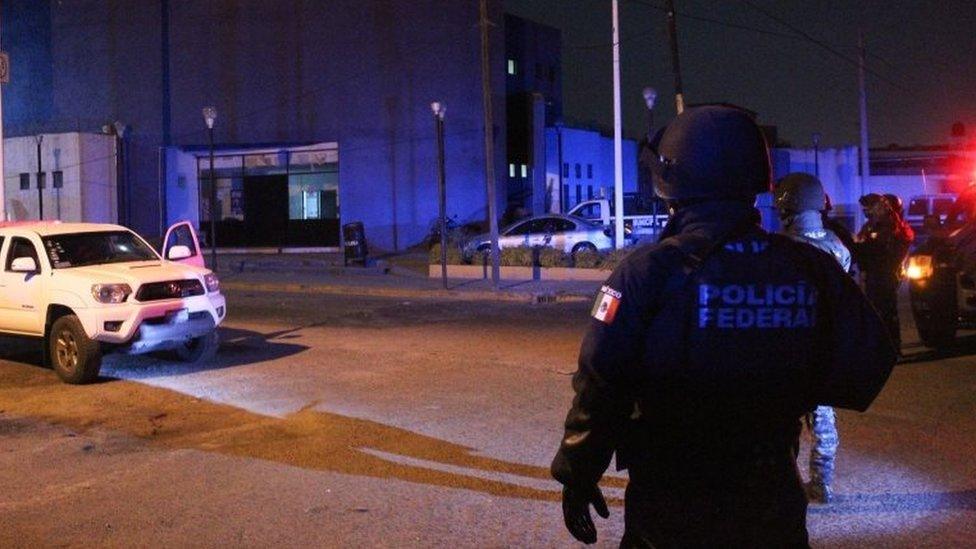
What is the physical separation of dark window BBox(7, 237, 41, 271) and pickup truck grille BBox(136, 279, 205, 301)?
1.63m

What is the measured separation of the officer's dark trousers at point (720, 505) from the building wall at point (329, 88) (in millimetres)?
31329

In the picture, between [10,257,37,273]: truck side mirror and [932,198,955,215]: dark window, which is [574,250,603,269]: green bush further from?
[932,198,955,215]: dark window

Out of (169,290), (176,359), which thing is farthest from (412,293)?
(169,290)

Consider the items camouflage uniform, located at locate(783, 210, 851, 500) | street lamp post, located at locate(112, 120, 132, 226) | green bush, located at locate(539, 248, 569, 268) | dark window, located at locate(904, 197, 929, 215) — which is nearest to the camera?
camouflage uniform, located at locate(783, 210, 851, 500)

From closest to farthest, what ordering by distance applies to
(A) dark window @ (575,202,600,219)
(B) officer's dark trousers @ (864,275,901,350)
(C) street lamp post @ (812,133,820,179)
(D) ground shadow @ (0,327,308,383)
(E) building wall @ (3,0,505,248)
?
(B) officer's dark trousers @ (864,275,901,350) < (D) ground shadow @ (0,327,308,383) < (A) dark window @ (575,202,600,219) < (E) building wall @ (3,0,505,248) < (C) street lamp post @ (812,133,820,179)

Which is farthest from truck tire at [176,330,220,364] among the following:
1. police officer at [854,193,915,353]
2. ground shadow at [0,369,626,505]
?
police officer at [854,193,915,353]

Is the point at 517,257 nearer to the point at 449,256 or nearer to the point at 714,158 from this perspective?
the point at 449,256

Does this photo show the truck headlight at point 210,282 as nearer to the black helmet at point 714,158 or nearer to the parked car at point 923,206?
the black helmet at point 714,158

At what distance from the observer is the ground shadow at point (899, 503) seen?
598 centimetres

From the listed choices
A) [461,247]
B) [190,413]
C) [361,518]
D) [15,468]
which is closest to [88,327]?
[190,413]

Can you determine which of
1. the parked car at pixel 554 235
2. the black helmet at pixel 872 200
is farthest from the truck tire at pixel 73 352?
the parked car at pixel 554 235

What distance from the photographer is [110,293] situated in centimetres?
1048

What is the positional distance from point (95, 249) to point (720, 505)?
10.3 meters

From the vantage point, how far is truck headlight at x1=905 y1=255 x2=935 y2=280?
1176 cm
